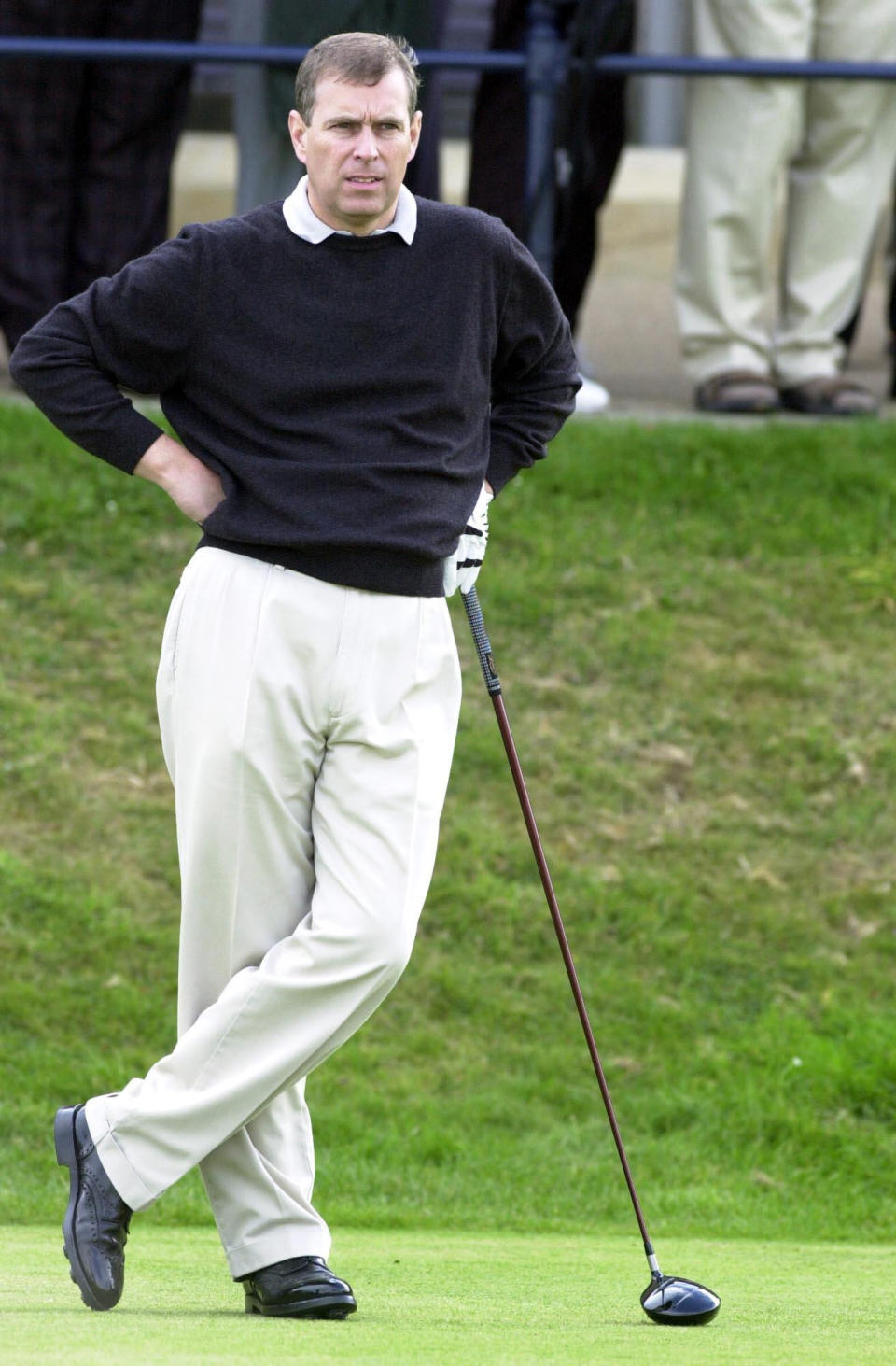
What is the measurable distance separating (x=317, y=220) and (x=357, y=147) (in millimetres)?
150

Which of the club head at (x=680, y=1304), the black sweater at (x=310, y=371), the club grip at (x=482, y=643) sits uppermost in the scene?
the black sweater at (x=310, y=371)

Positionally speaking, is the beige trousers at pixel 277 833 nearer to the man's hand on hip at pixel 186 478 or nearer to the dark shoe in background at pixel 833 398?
the man's hand on hip at pixel 186 478

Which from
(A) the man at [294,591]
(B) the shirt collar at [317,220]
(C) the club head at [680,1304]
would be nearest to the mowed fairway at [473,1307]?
(C) the club head at [680,1304]

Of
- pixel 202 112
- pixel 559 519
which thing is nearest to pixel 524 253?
pixel 559 519

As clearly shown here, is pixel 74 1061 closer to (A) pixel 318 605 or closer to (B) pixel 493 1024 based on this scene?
(B) pixel 493 1024

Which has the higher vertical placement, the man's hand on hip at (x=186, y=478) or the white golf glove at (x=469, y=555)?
the man's hand on hip at (x=186, y=478)

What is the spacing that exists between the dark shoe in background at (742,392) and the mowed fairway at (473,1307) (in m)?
4.25

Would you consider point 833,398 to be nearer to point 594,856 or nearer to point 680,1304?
point 594,856

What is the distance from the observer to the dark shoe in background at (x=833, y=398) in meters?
9.28

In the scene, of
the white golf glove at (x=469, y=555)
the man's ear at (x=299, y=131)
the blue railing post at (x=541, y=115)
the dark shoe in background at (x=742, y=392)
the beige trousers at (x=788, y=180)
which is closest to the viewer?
the man's ear at (x=299, y=131)

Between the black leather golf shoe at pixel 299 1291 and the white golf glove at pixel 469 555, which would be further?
the white golf glove at pixel 469 555

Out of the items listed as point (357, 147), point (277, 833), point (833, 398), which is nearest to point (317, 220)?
point (357, 147)

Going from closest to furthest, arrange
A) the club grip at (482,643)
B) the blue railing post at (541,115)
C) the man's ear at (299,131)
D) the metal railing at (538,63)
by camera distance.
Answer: the man's ear at (299,131) → the club grip at (482,643) → the metal railing at (538,63) → the blue railing post at (541,115)

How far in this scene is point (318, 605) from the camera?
403 cm
